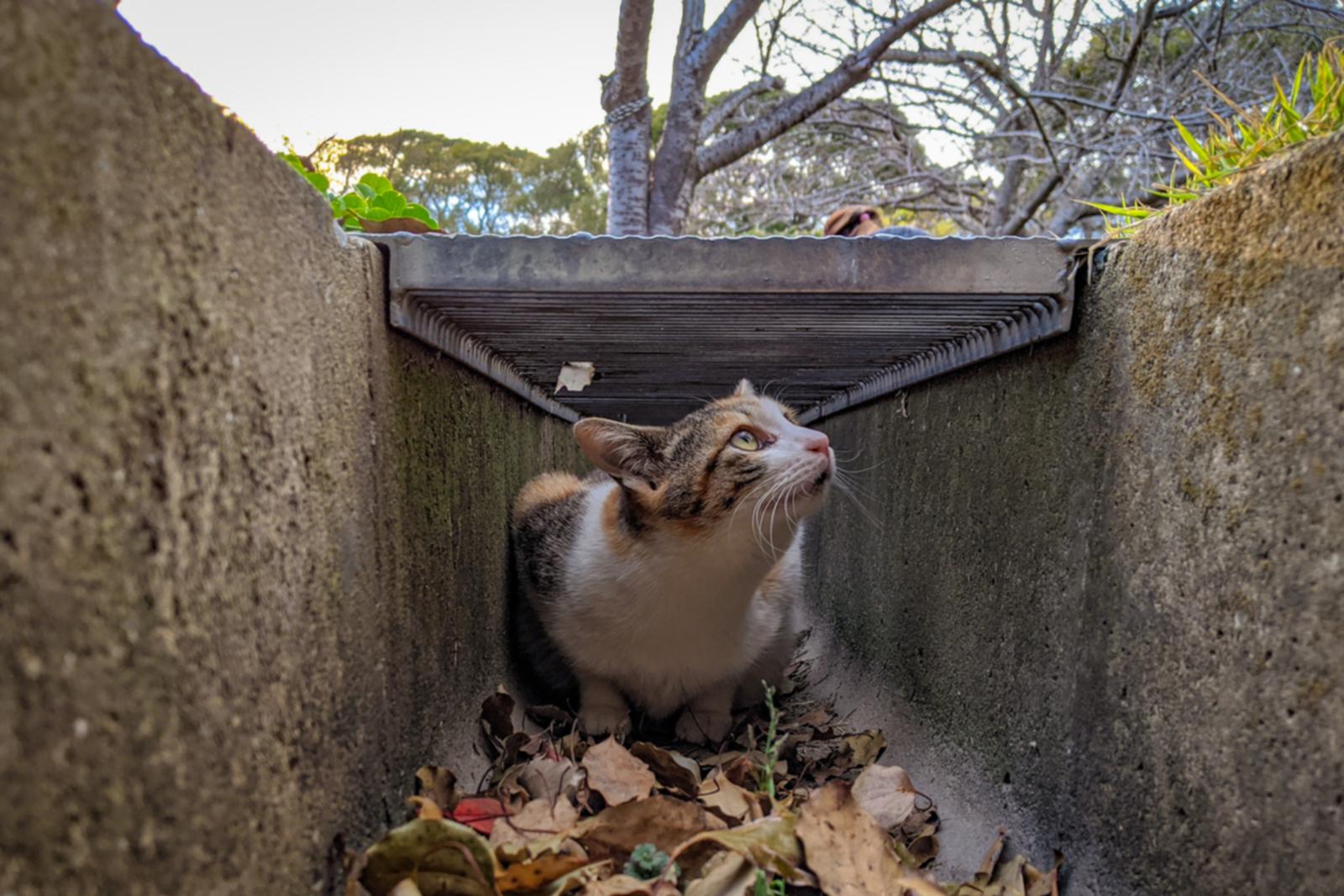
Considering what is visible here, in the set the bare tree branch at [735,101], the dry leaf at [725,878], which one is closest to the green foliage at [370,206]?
the dry leaf at [725,878]

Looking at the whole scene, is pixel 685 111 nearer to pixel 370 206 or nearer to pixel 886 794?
pixel 370 206

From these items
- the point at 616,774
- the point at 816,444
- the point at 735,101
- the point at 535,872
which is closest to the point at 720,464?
the point at 816,444

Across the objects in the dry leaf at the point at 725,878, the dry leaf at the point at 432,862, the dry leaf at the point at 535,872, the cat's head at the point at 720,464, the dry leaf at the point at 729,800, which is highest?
the cat's head at the point at 720,464

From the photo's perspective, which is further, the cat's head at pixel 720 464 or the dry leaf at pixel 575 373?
the dry leaf at pixel 575 373

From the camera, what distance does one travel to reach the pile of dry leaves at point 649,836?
4.96 feet

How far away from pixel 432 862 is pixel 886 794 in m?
1.24

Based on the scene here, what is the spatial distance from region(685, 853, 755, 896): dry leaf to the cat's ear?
1.35m

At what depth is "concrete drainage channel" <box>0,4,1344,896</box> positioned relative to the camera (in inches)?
35.7

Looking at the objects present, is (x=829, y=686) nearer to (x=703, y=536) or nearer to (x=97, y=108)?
(x=703, y=536)

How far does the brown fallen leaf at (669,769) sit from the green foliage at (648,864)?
0.53 meters

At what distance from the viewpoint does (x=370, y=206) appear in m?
2.60

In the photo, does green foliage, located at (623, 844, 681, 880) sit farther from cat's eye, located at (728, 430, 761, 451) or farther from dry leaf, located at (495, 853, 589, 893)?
cat's eye, located at (728, 430, 761, 451)

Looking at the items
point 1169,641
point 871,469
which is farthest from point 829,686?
point 1169,641

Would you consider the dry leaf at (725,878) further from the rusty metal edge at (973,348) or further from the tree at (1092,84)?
the tree at (1092,84)
